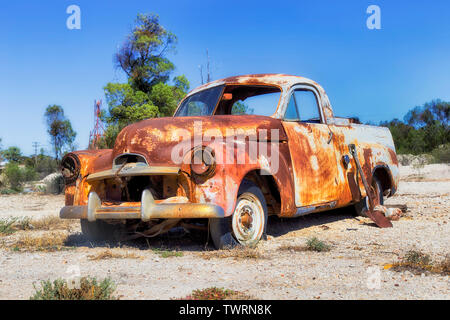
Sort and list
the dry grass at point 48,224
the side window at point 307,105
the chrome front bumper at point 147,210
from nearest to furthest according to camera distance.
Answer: the chrome front bumper at point 147,210, the side window at point 307,105, the dry grass at point 48,224

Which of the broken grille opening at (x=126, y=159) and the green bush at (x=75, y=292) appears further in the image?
the broken grille opening at (x=126, y=159)

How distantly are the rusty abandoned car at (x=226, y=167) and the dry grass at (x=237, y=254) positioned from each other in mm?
169

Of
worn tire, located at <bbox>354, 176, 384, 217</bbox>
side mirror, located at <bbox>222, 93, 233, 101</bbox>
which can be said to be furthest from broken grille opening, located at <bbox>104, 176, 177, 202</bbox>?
worn tire, located at <bbox>354, 176, 384, 217</bbox>

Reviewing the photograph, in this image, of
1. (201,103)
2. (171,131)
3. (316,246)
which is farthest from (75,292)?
(201,103)

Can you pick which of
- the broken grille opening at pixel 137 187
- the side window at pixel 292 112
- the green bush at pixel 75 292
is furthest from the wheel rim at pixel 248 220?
the green bush at pixel 75 292

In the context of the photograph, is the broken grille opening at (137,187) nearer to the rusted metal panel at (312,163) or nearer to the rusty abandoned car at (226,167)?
the rusty abandoned car at (226,167)

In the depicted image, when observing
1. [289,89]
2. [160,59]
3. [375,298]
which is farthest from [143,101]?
[375,298]

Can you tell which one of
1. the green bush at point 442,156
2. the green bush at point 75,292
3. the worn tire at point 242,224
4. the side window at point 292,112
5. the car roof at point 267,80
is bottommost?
the green bush at point 75,292

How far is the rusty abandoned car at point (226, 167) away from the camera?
462 centimetres

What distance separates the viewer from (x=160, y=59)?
75.0 ft

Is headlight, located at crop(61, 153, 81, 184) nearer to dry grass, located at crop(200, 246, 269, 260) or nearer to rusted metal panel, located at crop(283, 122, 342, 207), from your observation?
dry grass, located at crop(200, 246, 269, 260)

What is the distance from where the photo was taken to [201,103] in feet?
21.3

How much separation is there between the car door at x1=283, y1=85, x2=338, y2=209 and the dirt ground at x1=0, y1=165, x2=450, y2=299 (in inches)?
21.2
